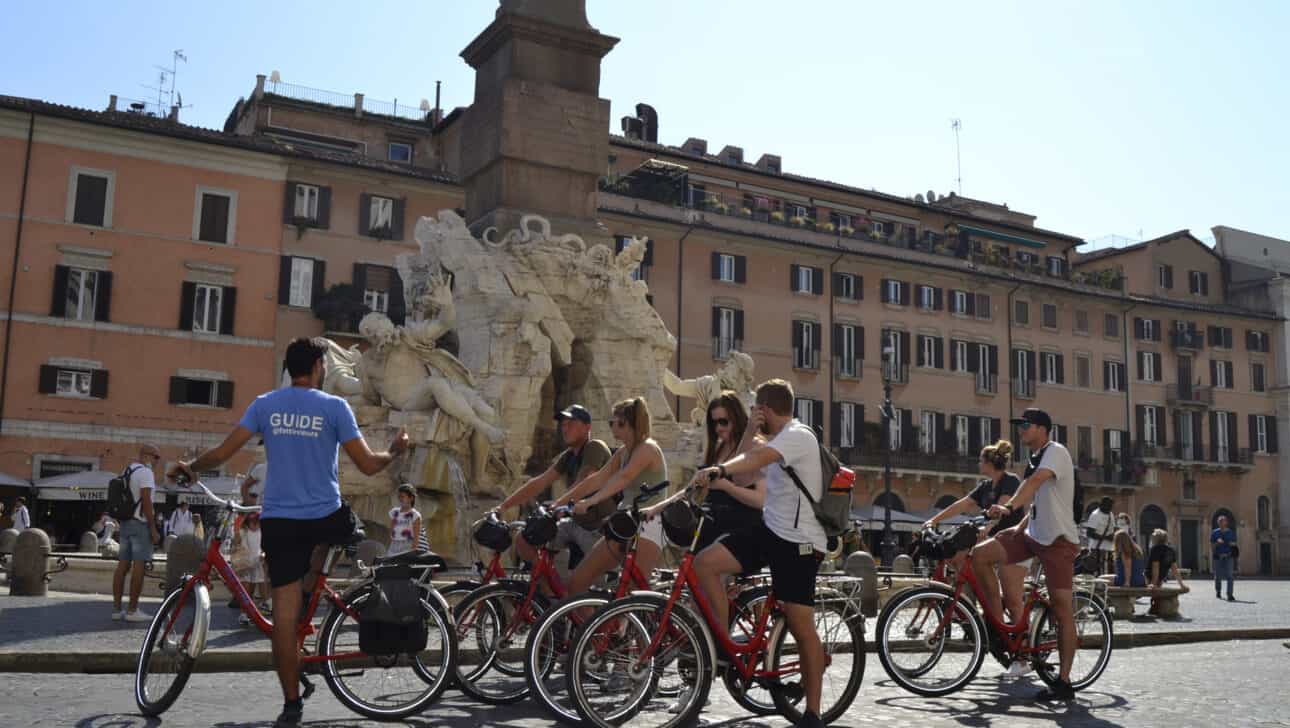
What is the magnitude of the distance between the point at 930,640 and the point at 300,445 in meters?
3.83

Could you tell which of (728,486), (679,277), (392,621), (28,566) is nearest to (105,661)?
(392,621)

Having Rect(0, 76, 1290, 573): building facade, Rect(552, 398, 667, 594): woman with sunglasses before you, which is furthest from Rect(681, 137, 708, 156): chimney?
Rect(552, 398, 667, 594): woman with sunglasses

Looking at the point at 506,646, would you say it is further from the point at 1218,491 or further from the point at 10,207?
the point at 1218,491

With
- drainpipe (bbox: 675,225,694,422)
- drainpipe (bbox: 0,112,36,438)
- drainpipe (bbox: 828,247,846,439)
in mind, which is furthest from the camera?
drainpipe (bbox: 828,247,846,439)

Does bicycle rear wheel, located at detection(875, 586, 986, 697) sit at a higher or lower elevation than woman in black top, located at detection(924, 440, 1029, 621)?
lower

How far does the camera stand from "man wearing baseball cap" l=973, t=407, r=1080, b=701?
7.52 metres

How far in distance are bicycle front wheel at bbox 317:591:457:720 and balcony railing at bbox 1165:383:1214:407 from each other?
174 feet

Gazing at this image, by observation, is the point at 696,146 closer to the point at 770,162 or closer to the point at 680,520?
the point at 770,162

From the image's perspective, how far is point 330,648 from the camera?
5980 millimetres

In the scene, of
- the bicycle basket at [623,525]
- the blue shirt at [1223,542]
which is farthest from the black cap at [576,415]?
the blue shirt at [1223,542]

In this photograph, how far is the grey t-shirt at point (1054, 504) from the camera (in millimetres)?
7562

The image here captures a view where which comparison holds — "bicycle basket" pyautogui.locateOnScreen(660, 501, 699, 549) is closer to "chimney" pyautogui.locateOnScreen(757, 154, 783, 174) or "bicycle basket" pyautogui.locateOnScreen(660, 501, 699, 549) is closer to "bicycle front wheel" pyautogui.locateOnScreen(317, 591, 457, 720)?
"bicycle front wheel" pyautogui.locateOnScreen(317, 591, 457, 720)

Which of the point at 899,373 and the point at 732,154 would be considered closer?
the point at 899,373

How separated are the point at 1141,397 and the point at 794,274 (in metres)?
18.0
